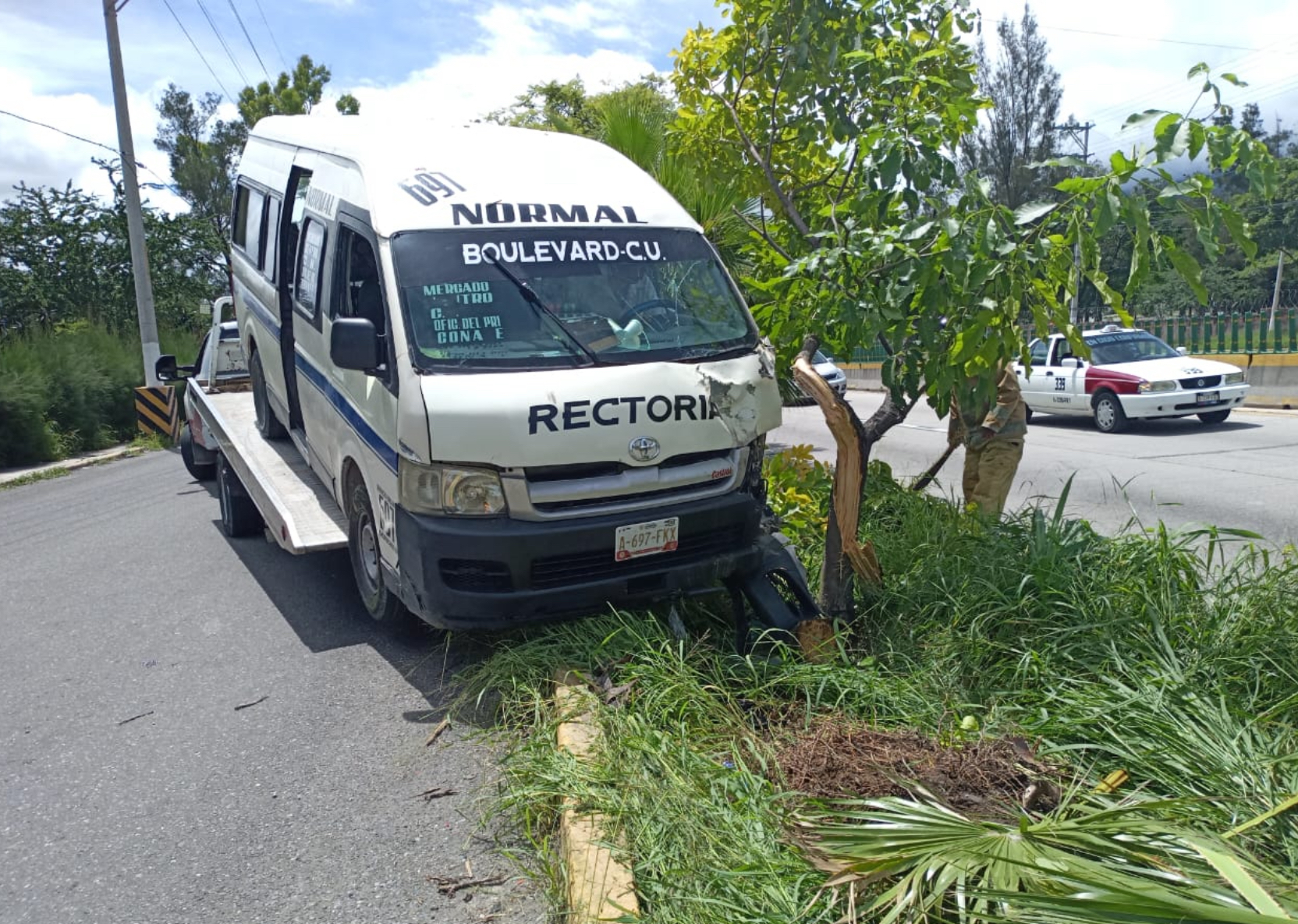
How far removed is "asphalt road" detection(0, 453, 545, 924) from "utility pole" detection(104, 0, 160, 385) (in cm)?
1301

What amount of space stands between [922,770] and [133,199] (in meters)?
20.6

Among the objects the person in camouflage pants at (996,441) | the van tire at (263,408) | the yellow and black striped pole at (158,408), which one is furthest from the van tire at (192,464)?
the person in camouflage pants at (996,441)

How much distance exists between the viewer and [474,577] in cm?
496

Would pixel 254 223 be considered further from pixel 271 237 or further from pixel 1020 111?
pixel 1020 111

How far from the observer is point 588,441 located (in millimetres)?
4895

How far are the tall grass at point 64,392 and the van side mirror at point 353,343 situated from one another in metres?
13.6

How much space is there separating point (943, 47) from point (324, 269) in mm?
3693

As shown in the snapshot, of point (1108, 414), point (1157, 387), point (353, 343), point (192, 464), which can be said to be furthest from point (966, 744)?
point (1108, 414)

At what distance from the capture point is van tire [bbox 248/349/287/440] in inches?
331

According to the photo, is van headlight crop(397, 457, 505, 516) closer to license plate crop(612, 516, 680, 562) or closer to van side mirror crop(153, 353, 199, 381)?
license plate crop(612, 516, 680, 562)

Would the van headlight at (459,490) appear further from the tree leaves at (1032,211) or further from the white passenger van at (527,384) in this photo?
the tree leaves at (1032,211)

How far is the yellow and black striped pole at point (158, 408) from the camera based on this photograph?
1816 centimetres

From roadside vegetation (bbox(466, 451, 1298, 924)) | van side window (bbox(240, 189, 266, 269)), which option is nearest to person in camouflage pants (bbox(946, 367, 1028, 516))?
roadside vegetation (bbox(466, 451, 1298, 924))

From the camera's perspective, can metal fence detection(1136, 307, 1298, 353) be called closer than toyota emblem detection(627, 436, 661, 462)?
No
